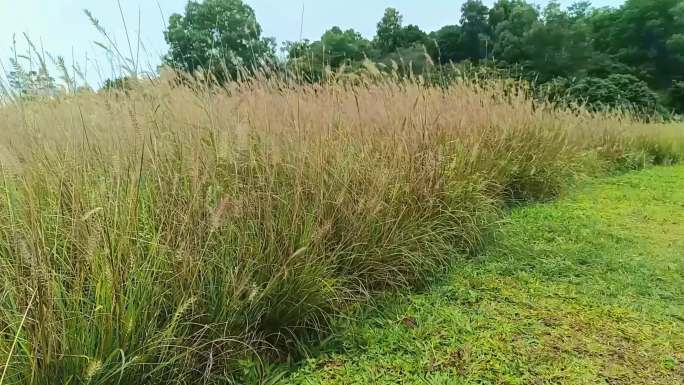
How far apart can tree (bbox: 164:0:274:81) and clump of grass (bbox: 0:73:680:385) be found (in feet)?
0.60

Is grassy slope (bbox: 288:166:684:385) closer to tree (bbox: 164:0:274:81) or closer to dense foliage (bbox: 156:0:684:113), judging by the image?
tree (bbox: 164:0:274:81)

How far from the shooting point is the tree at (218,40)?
8.53ft

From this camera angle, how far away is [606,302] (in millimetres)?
2123

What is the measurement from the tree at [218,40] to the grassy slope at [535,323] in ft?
5.66

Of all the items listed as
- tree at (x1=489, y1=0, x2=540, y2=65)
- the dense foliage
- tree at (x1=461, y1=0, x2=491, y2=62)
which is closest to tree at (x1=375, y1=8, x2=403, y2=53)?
the dense foliage

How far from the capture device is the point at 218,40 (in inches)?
104

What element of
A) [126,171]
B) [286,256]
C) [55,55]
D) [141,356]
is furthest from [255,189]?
[55,55]

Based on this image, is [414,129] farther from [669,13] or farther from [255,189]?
[669,13]

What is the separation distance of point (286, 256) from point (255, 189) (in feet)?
1.04

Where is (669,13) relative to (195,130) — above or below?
above

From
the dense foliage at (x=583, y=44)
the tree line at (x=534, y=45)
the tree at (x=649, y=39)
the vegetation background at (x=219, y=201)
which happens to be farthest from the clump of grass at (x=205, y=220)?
the tree at (x=649, y=39)

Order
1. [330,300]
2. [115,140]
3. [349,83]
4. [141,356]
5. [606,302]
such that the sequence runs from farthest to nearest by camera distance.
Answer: [349,83]
[606,302]
[330,300]
[115,140]
[141,356]

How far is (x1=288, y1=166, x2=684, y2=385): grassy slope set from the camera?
156 centimetres

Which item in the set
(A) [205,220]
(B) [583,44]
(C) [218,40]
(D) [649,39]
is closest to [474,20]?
(B) [583,44]
